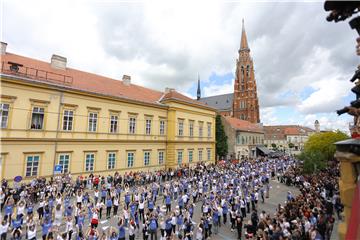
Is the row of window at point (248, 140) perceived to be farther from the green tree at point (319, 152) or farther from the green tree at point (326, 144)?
the green tree at point (326, 144)

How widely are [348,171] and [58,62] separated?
2621cm

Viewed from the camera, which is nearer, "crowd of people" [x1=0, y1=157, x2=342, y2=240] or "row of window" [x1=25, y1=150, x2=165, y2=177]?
"crowd of people" [x1=0, y1=157, x2=342, y2=240]

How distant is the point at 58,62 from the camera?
75.8 ft

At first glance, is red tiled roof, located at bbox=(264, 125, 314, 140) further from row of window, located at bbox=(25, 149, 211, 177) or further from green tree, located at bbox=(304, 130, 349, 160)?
row of window, located at bbox=(25, 149, 211, 177)

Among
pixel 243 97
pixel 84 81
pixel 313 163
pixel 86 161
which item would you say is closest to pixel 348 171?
pixel 86 161

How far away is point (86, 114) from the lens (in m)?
21.2

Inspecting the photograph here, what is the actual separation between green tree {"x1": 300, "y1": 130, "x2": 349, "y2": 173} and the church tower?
132 ft

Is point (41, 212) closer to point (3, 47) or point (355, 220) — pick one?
point (355, 220)

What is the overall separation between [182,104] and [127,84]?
8.36 m

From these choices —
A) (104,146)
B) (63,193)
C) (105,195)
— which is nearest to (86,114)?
(104,146)

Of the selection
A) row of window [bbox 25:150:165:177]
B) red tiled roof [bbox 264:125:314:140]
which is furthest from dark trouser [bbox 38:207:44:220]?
red tiled roof [bbox 264:125:314:140]

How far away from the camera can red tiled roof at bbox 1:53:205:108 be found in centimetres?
1946

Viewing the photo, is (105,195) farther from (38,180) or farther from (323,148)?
(323,148)

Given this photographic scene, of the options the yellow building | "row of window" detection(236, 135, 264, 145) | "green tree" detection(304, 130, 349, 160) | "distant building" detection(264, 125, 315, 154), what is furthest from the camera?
"distant building" detection(264, 125, 315, 154)
